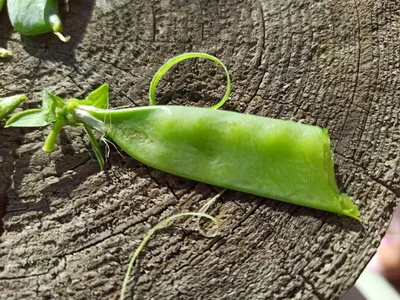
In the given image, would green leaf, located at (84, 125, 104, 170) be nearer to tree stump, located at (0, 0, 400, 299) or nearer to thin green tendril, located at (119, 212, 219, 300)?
tree stump, located at (0, 0, 400, 299)

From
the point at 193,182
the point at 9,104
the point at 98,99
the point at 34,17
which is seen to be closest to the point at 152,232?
the point at 193,182

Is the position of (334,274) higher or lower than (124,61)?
lower

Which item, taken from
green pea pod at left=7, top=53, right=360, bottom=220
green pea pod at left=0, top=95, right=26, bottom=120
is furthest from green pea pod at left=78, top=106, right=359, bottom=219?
green pea pod at left=0, top=95, right=26, bottom=120

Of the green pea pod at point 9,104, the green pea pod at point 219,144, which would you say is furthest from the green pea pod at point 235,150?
the green pea pod at point 9,104

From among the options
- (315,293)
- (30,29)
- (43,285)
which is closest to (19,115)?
(30,29)

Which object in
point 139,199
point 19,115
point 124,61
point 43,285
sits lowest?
point 43,285

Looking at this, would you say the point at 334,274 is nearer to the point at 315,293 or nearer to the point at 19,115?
the point at 315,293
